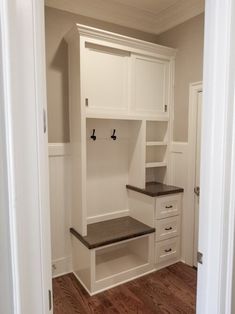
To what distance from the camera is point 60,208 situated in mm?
2654

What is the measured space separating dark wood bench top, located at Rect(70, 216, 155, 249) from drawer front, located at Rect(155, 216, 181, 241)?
0.35 ft

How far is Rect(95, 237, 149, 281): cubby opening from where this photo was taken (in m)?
2.59

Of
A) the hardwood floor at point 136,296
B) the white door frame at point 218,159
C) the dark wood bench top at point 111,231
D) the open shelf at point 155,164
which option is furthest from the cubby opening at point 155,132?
the white door frame at point 218,159

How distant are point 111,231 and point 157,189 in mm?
730

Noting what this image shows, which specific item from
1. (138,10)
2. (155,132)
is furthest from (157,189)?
(138,10)

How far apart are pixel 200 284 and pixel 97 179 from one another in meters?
1.94

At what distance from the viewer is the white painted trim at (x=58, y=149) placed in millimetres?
2551

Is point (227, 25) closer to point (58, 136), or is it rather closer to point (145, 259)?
point (58, 136)

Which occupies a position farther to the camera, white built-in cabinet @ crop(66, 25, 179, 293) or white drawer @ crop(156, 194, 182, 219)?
white drawer @ crop(156, 194, 182, 219)

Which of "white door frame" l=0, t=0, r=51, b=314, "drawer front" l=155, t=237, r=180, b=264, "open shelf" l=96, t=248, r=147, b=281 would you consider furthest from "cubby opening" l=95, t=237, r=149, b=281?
"white door frame" l=0, t=0, r=51, b=314

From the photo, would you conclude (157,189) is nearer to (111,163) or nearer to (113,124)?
(111,163)

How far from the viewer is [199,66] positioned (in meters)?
2.67

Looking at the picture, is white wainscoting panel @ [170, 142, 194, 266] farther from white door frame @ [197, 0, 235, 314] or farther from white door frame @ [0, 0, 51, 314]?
white door frame @ [0, 0, 51, 314]

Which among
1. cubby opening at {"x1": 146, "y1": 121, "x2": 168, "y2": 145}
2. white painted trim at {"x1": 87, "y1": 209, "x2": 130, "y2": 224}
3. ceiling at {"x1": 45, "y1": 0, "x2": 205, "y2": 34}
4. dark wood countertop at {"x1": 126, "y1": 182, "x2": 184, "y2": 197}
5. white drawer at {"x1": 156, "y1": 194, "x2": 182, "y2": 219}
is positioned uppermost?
ceiling at {"x1": 45, "y1": 0, "x2": 205, "y2": 34}
